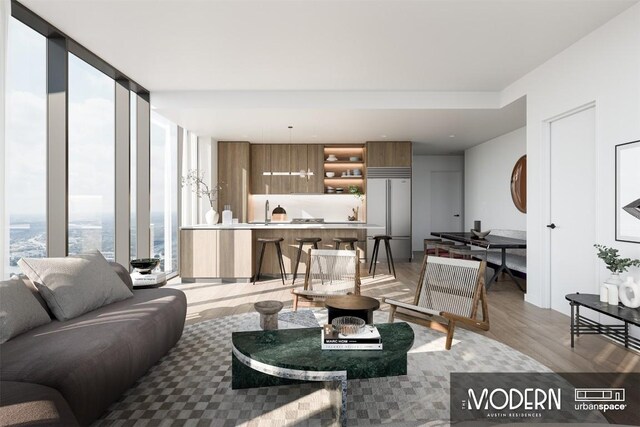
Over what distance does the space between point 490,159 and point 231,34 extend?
255 inches

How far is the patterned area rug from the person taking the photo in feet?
6.82

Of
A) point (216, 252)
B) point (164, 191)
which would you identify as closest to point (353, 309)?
point (216, 252)

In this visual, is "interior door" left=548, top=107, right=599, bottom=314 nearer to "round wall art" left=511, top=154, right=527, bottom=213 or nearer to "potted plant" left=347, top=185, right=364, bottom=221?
"round wall art" left=511, top=154, right=527, bottom=213

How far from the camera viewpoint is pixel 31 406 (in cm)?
142

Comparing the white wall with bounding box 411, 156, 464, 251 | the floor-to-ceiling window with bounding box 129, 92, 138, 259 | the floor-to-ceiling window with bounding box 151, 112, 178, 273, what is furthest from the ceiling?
the white wall with bounding box 411, 156, 464, 251

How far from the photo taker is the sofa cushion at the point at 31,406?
135 cm

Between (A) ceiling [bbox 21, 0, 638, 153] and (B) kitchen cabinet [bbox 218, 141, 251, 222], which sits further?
(B) kitchen cabinet [bbox 218, 141, 251, 222]

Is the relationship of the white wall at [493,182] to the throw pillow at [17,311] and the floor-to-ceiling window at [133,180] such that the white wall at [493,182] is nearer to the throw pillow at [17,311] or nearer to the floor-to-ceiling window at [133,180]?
the floor-to-ceiling window at [133,180]

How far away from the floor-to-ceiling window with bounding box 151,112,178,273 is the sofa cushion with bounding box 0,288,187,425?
3.45m

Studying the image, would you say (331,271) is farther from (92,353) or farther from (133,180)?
(133,180)

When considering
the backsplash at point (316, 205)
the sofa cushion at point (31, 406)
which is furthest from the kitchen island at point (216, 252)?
the sofa cushion at point (31, 406)

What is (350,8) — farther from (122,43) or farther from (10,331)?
(10,331)

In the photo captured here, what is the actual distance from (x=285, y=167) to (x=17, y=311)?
6.66 meters

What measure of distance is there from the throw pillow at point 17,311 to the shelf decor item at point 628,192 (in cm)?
452
